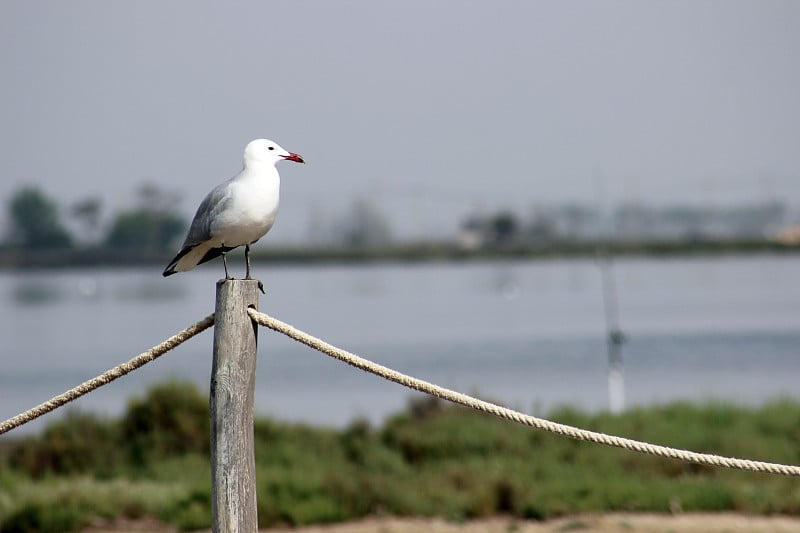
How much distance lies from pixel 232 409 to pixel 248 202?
0.78 metres

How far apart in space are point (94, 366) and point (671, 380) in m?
18.7

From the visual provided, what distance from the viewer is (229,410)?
4.38 m

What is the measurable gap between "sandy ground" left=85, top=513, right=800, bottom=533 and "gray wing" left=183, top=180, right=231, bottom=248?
16.1ft

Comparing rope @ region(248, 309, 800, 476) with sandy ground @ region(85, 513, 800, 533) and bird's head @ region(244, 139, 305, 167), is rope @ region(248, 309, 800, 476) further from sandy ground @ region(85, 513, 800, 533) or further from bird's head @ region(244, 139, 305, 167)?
sandy ground @ region(85, 513, 800, 533)

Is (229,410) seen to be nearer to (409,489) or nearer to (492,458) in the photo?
(409,489)

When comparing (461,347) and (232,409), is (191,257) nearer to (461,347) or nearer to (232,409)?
(232,409)

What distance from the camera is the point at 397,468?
11.7m

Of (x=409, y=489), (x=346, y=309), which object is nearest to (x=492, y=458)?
(x=409, y=489)

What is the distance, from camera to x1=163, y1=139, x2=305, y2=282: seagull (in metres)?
4.59

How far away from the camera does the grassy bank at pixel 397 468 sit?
384 inches

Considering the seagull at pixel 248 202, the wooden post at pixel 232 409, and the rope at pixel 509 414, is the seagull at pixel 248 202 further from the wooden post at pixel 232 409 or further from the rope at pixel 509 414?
the rope at pixel 509 414

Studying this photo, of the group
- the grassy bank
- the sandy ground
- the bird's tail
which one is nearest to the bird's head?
→ the bird's tail

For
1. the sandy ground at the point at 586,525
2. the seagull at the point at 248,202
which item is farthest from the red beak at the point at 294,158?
the sandy ground at the point at 586,525

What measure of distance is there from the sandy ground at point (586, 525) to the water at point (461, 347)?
4719mm
